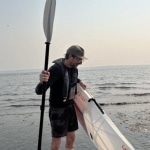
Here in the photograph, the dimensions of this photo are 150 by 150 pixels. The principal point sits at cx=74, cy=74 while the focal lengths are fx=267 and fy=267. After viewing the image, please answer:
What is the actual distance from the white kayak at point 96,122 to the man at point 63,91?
0.39 meters

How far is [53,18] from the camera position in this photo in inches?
183

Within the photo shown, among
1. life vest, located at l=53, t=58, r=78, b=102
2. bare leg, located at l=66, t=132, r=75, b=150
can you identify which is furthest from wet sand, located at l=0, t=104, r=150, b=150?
life vest, located at l=53, t=58, r=78, b=102

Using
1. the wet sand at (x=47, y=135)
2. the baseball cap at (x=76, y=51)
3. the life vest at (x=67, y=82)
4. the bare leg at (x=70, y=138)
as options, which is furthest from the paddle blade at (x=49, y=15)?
the wet sand at (x=47, y=135)

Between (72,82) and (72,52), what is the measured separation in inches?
26.8

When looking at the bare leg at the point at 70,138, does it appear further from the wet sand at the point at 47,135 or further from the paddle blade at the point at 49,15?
the paddle blade at the point at 49,15

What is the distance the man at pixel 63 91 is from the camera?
16.0ft

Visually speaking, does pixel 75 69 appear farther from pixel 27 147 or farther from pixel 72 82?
pixel 27 147

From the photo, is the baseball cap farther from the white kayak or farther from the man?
the white kayak

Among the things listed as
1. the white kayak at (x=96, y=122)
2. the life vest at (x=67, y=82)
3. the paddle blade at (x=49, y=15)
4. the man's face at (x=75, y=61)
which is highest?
the paddle blade at (x=49, y=15)

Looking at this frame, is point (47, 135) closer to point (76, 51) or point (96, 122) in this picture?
point (96, 122)

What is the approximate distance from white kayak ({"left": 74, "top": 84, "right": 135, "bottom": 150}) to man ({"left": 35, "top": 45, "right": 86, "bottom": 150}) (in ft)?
1.29

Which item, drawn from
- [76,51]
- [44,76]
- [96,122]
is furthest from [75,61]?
[96,122]

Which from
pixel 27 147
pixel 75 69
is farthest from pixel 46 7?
pixel 27 147

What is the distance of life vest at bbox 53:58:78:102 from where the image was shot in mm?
4909
